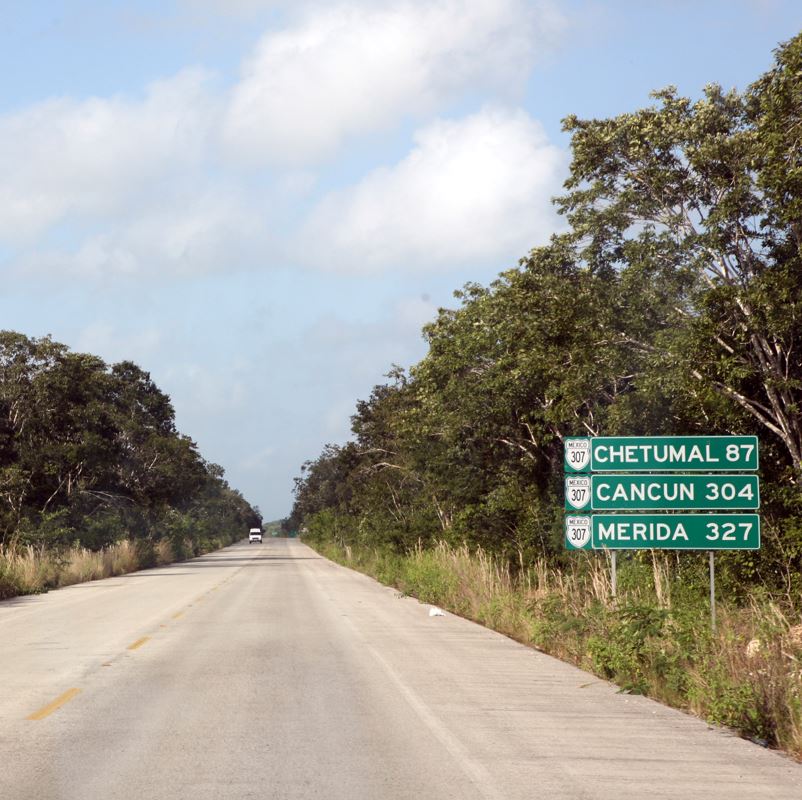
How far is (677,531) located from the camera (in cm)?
1523

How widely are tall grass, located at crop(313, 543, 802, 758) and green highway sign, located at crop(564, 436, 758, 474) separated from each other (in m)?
1.76

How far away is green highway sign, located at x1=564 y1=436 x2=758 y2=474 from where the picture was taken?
14.9 metres

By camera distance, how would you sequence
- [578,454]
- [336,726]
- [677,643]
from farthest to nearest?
[578,454] < [677,643] < [336,726]

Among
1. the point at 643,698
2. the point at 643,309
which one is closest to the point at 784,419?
the point at 643,309

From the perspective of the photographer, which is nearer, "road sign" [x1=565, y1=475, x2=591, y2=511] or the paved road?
the paved road

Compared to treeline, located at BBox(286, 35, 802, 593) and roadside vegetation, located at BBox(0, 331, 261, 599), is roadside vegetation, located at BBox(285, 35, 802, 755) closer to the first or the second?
treeline, located at BBox(286, 35, 802, 593)

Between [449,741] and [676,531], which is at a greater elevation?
[676,531]

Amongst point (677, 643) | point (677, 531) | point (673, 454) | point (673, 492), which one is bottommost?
point (677, 643)

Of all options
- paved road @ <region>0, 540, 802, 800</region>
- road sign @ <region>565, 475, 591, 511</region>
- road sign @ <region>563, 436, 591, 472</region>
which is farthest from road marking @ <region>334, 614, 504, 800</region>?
road sign @ <region>563, 436, 591, 472</region>

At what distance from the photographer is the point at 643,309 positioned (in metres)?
21.2

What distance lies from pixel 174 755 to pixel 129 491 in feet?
171

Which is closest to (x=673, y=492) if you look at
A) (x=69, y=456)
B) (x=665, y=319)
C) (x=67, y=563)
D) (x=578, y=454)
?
(x=578, y=454)

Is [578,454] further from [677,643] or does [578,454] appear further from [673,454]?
[677,643]

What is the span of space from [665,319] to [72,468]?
116 feet
